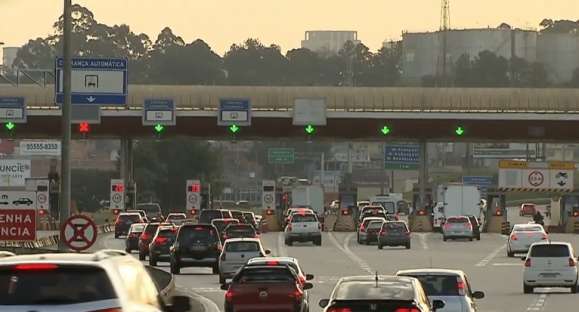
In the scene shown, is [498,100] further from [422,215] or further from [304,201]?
[304,201]

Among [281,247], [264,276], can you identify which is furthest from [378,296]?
[281,247]

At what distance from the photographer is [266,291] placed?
3095 cm

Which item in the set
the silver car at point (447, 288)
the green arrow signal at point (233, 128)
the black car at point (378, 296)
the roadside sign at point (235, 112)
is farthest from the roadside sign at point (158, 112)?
the black car at point (378, 296)

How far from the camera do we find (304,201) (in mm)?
112062

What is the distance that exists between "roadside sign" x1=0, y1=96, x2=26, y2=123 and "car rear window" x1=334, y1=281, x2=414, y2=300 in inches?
2519

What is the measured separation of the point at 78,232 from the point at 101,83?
14091 millimetres

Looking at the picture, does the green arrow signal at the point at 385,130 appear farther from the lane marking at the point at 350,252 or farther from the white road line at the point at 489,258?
the white road line at the point at 489,258

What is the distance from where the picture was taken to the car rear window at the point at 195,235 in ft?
172

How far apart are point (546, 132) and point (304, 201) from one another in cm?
2444

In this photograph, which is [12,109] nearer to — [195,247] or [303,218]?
[303,218]

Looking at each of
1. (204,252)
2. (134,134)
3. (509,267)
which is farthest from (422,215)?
(204,252)

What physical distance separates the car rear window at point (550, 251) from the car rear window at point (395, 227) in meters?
30.0

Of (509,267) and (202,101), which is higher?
(202,101)

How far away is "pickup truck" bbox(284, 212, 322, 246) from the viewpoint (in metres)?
77.5
